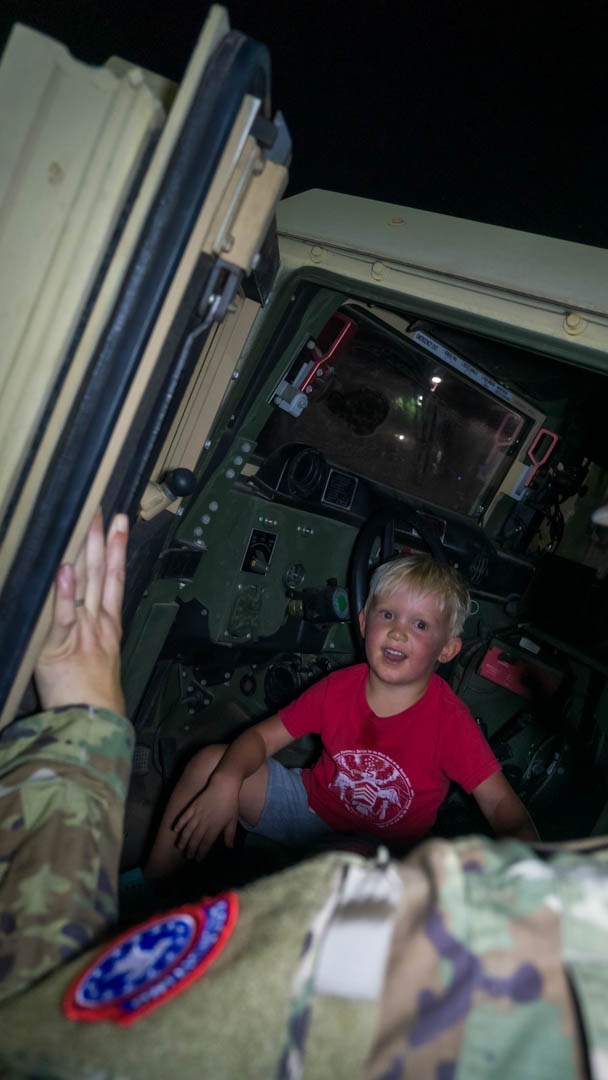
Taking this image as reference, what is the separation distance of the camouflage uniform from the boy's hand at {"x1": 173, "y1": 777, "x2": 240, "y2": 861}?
963 mm

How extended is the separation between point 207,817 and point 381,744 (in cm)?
56

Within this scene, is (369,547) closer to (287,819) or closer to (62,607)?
(287,819)

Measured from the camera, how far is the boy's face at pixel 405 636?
169cm

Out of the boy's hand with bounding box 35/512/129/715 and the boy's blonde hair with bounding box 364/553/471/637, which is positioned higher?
the boy's blonde hair with bounding box 364/553/471/637

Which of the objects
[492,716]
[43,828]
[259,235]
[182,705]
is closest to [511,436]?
[492,716]

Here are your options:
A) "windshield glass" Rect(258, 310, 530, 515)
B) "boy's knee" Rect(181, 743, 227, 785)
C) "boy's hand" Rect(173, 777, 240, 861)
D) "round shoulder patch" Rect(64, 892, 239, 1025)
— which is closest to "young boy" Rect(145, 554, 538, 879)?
"boy's knee" Rect(181, 743, 227, 785)

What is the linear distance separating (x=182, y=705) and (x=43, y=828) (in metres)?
1.48

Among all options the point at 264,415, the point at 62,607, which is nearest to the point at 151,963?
the point at 62,607

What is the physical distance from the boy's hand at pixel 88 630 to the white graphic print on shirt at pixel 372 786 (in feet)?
3.28

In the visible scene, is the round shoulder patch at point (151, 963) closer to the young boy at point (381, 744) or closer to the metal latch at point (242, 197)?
the metal latch at point (242, 197)

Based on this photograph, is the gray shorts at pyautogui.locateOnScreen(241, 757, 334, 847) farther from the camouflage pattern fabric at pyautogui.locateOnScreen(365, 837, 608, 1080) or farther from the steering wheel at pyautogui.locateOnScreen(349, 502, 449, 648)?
the camouflage pattern fabric at pyautogui.locateOnScreen(365, 837, 608, 1080)

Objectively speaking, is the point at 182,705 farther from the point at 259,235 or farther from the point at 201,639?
the point at 259,235

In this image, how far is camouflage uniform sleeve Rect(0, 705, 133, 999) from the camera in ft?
2.05

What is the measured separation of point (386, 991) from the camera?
419 millimetres
